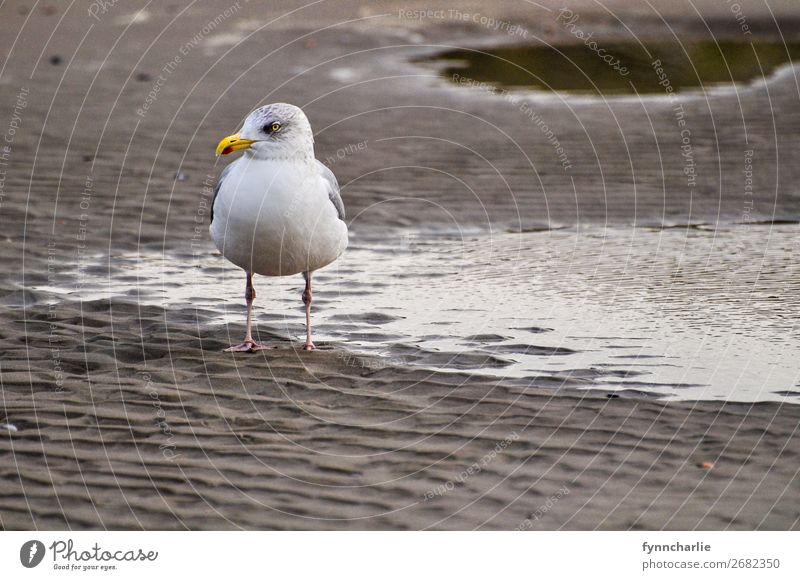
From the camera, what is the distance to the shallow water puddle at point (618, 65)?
23.9m

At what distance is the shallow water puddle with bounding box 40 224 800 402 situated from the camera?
9.72m

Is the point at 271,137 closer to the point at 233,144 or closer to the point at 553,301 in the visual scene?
the point at 233,144

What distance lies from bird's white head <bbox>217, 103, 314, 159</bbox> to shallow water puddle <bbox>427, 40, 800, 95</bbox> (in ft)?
46.8

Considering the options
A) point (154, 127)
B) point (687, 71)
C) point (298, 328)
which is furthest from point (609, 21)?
point (298, 328)

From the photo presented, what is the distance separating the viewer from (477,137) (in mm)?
19219

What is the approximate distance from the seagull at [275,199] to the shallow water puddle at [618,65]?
561 inches

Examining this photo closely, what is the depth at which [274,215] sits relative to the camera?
9.25 metres
